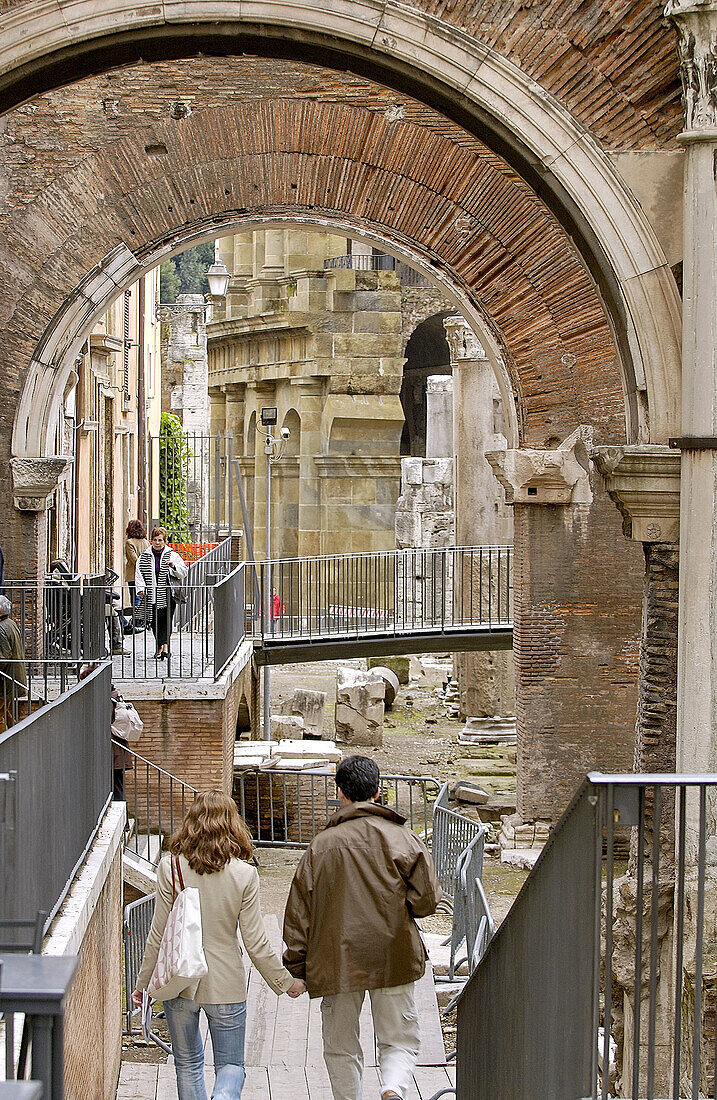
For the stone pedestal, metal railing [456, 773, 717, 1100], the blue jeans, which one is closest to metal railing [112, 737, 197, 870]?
the stone pedestal

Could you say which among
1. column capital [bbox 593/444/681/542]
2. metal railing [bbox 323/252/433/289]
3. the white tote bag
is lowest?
the white tote bag

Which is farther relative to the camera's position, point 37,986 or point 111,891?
point 111,891

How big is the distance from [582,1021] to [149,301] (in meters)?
24.8

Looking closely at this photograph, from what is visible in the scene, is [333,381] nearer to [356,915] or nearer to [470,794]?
[470,794]

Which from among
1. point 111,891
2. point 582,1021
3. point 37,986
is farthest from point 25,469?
point 37,986

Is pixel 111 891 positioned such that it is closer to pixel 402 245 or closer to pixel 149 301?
pixel 402 245

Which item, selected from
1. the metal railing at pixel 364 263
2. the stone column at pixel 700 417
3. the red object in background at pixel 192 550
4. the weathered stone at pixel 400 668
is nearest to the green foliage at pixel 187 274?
the metal railing at pixel 364 263

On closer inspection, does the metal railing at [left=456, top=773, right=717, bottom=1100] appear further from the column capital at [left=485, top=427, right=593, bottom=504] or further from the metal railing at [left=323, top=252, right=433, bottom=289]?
the metal railing at [left=323, top=252, right=433, bottom=289]

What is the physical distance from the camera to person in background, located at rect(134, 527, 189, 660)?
15047 millimetres

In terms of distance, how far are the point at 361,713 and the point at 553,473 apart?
23.2ft

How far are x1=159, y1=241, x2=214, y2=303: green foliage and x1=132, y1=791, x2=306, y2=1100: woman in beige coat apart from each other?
60.9m

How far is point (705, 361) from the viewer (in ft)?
17.3

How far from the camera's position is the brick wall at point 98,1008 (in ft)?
17.2

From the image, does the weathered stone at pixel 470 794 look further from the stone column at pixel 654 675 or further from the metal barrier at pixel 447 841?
the stone column at pixel 654 675
